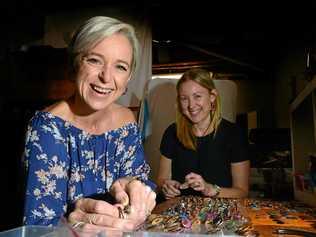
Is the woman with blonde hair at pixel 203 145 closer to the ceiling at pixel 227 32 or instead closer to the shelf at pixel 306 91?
the shelf at pixel 306 91

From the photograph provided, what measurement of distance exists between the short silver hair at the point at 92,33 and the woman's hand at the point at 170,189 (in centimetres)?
62

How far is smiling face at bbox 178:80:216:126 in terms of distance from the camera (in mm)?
1331

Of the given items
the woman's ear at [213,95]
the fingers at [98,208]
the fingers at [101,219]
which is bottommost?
the fingers at [101,219]

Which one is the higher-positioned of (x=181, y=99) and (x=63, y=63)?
(x=63, y=63)

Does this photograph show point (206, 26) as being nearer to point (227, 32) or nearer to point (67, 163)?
point (227, 32)

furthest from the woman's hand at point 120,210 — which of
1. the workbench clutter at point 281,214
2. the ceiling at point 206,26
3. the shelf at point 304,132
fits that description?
the ceiling at point 206,26

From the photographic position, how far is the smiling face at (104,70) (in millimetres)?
688

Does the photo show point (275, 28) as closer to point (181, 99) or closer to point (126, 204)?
point (181, 99)

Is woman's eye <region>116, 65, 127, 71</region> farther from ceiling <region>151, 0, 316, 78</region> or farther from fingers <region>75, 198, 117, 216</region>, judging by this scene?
ceiling <region>151, 0, 316, 78</region>

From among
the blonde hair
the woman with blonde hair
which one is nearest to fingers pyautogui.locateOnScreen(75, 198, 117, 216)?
the woman with blonde hair

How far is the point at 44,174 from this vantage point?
2.04 ft

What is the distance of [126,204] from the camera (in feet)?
1.79

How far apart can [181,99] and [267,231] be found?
81cm

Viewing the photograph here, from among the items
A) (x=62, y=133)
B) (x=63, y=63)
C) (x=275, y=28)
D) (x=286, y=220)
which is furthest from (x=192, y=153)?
(x=275, y=28)
